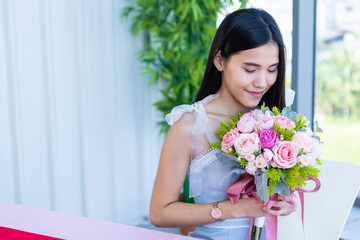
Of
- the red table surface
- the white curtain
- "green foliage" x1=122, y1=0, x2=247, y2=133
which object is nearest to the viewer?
the red table surface

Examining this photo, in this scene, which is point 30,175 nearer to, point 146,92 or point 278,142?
point 146,92

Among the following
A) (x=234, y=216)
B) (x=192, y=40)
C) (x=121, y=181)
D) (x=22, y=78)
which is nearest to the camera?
(x=234, y=216)

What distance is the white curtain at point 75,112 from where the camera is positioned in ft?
8.73

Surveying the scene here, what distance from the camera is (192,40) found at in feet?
10.6

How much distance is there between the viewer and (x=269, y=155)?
3.82 feet

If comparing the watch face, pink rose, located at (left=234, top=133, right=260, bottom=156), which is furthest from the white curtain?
pink rose, located at (left=234, top=133, right=260, bottom=156)

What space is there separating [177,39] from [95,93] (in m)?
0.78

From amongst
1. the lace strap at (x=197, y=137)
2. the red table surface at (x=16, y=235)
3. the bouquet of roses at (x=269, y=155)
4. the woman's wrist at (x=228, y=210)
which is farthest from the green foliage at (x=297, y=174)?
the red table surface at (x=16, y=235)

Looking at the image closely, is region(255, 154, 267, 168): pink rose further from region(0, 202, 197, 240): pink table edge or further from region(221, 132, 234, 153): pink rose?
region(0, 202, 197, 240): pink table edge

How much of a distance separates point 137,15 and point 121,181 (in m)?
1.45

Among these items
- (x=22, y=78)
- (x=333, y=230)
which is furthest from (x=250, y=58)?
(x=22, y=78)

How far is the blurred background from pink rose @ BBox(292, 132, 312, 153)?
1.50 m

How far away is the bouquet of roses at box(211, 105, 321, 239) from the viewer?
1.16m

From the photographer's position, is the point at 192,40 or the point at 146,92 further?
the point at 146,92
